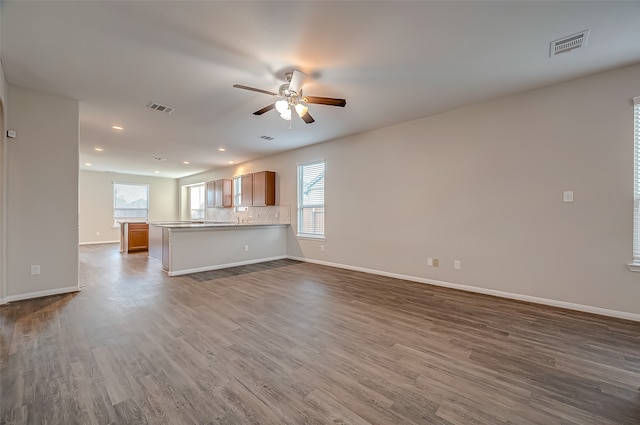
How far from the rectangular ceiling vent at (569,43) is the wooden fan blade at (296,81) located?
2310mm

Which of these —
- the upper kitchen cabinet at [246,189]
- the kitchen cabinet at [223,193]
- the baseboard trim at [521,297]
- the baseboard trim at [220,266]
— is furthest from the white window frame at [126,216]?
the baseboard trim at [521,297]

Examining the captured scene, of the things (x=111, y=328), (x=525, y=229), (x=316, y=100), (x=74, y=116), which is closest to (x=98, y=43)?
(x=74, y=116)

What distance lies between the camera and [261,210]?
A: 732cm

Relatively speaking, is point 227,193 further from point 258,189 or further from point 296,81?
point 296,81

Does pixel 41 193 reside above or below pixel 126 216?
above

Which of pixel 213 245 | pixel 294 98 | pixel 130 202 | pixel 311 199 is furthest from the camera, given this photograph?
pixel 130 202

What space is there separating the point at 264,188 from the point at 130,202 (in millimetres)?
6849

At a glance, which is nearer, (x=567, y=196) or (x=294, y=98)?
(x=294, y=98)

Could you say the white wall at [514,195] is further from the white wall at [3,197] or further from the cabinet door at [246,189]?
the white wall at [3,197]

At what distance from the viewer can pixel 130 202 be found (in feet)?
33.1

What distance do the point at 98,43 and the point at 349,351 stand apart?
3.49 meters

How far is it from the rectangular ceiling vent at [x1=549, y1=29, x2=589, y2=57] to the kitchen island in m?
5.23

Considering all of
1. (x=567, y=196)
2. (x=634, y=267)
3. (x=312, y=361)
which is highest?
(x=567, y=196)

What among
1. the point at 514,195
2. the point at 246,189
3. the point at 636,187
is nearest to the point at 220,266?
the point at 246,189
